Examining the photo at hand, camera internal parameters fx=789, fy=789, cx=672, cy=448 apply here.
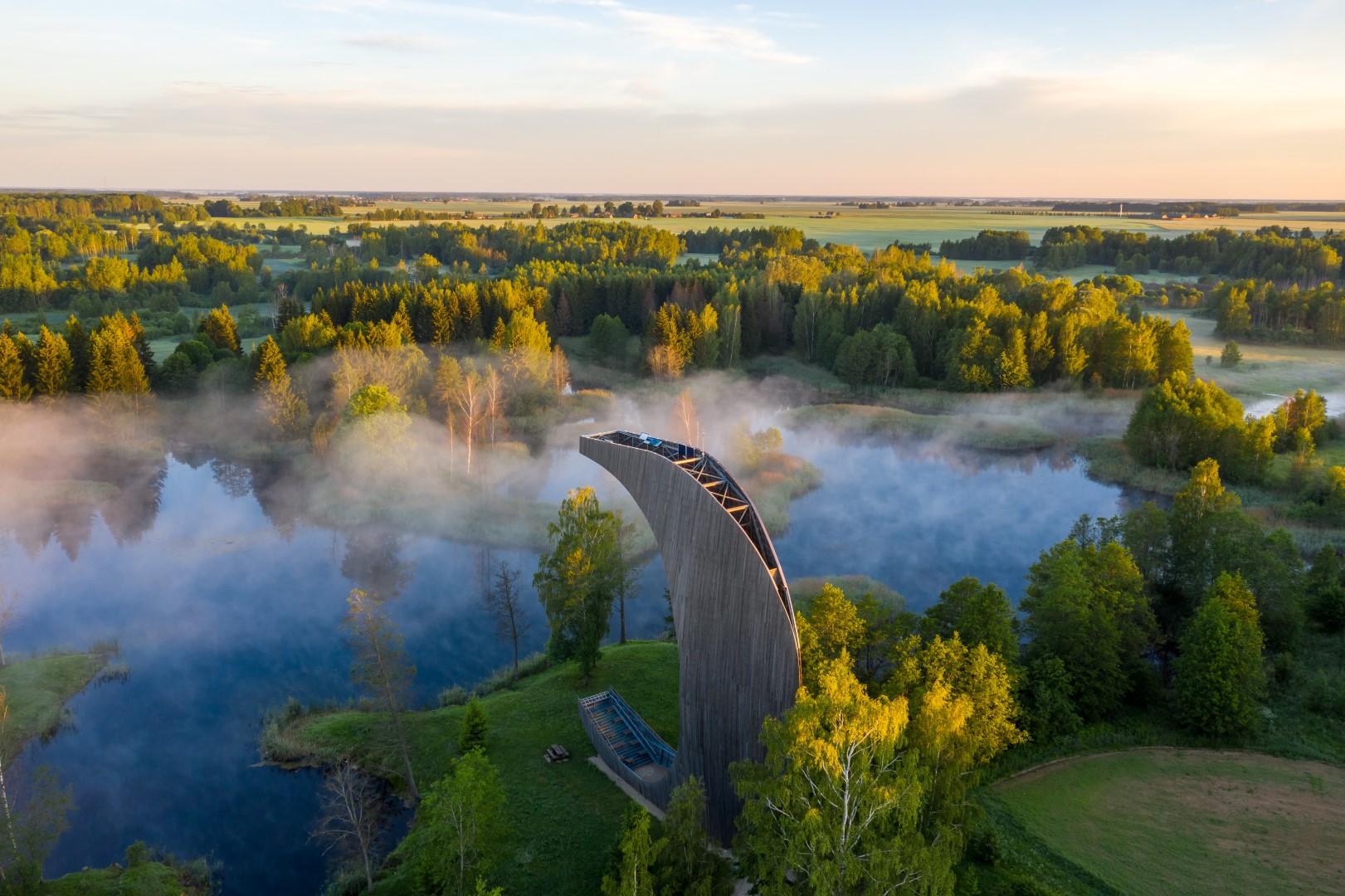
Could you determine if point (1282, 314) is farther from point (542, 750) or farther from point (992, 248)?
point (542, 750)

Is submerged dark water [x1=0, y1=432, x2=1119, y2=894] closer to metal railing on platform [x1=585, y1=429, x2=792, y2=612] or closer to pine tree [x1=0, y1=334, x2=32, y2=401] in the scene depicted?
pine tree [x1=0, y1=334, x2=32, y2=401]

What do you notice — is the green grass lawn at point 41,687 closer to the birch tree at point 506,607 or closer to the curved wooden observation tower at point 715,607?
the birch tree at point 506,607

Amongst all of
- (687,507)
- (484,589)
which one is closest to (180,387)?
(484,589)

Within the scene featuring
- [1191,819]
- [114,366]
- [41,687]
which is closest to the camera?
[1191,819]

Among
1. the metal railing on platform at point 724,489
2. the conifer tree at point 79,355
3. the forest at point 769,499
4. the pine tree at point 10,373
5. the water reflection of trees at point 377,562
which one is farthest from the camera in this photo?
the conifer tree at point 79,355

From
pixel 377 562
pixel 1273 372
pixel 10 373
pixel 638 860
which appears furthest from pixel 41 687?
pixel 1273 372

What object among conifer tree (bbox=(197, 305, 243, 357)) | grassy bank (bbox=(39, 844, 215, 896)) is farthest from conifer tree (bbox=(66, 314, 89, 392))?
grassy bank (bbox=(39, 844, 215, 896))

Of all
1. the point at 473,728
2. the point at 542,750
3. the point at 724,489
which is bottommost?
the point at 542,750

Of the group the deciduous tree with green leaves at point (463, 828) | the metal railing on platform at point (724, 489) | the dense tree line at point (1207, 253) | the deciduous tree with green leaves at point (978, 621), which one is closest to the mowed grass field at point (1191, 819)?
the deciduous tree with green leaves at point (978, 621)
